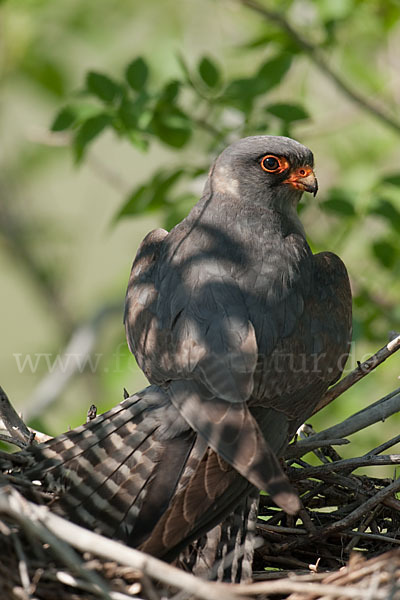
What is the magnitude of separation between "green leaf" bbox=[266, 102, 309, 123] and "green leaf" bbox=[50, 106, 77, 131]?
1.21 m

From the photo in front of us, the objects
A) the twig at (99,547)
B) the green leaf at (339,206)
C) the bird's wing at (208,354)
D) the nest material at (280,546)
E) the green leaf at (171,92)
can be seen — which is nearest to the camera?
the twig at (99,547)

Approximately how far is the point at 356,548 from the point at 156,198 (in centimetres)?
253

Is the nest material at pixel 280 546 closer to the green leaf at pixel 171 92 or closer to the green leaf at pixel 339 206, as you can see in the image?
the green leaf at pixel 339 206

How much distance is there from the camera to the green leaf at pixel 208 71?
5012mm

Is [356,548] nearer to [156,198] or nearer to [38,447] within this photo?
[38,447]

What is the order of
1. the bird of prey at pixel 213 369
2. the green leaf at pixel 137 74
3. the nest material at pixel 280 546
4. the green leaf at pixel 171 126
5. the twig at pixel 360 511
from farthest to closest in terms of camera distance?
the green leaf at pixel 171 126
the green leaf at pixel 137 74
the twig at pixel 360 511
the bird of prey at pixel 213 369
the nest material at pixel 280 546

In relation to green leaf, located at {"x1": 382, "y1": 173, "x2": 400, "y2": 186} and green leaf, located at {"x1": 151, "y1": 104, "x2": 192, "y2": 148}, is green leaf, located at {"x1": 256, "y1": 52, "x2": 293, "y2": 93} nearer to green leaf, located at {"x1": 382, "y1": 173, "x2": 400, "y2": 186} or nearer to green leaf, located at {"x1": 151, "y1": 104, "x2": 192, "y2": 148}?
green leaf, located at {"x1": 151, "y1": 104, "x2": 192, "y2": 148}

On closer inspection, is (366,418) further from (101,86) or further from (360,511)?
(101,86)

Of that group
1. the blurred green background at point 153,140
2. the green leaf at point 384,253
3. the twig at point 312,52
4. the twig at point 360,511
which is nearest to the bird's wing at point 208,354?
the twig at point 360,511

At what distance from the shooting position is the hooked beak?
4818 millimetres

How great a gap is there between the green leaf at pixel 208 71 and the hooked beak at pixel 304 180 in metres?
0.79

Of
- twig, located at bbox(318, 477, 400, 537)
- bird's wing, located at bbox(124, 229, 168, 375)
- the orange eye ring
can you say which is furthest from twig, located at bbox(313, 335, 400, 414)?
the orange eye ring

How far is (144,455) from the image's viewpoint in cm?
368

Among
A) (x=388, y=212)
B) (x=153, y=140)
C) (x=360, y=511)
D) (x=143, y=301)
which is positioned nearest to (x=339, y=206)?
(x=388, y=212)
